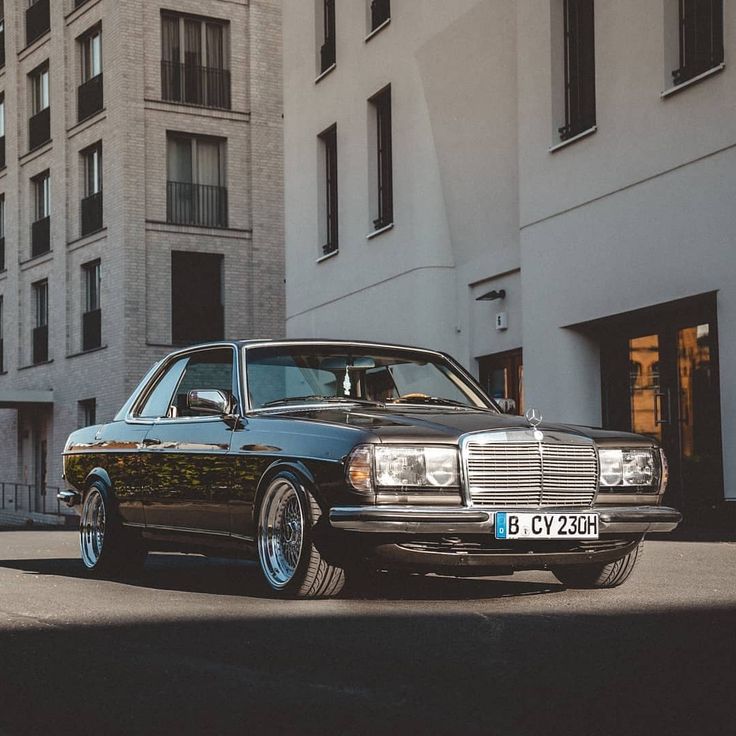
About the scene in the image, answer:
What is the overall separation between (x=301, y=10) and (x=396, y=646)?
21.2m

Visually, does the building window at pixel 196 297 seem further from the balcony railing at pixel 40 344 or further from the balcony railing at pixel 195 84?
the balcony railing at pixel 40 344

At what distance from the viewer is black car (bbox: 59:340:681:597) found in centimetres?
750

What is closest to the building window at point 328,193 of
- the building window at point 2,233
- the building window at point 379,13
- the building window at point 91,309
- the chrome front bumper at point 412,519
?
the building window at point 379,13

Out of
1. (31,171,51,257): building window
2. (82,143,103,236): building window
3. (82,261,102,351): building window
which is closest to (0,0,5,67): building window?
(31,171,51,257): building window

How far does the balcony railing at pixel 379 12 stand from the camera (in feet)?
74.5

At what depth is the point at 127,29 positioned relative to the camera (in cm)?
3388

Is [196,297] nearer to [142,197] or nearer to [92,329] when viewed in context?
[92,329]

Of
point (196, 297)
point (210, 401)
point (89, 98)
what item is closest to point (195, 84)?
A: point (89, 98)

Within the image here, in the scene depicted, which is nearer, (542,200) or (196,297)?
(542,200)

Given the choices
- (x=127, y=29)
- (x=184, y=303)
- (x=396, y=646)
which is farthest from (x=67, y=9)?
(x=396, y=646)

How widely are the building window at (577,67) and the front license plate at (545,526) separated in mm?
10345

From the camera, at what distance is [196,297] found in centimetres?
3506

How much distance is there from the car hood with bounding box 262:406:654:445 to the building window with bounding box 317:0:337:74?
17094mm

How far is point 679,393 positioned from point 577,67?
15.0ft
